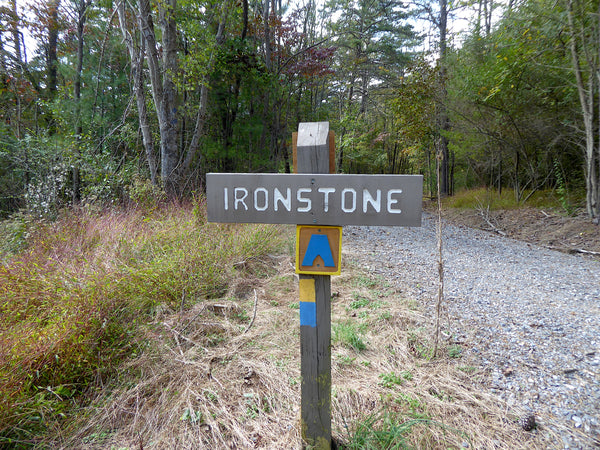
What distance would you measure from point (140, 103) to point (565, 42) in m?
9.34

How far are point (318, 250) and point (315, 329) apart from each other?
1.26ft

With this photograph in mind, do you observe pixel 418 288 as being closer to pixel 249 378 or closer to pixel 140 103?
pixel 249 378

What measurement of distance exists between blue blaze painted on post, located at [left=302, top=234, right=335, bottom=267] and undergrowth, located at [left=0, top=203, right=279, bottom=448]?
1578mm

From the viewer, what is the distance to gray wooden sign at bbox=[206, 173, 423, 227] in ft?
4.23

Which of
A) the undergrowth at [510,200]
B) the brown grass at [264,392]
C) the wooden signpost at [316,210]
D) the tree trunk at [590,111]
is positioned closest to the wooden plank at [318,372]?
the wooden signpost at [316,210]

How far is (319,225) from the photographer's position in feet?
4.41

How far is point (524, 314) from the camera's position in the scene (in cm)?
308

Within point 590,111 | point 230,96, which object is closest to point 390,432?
point 590,111

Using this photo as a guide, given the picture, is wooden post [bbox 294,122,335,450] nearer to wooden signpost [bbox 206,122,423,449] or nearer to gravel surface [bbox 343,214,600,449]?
→ wooden signpost [bbox 206,122,423,449]

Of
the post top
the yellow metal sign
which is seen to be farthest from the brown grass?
the post top

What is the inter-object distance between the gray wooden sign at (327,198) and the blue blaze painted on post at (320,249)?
8cm

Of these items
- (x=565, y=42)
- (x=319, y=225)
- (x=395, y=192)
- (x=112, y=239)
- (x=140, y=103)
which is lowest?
(x=112, y=239)

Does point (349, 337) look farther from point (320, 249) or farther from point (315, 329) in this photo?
point (320, 249)

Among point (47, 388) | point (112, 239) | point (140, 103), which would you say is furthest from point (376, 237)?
point (47, 388)
